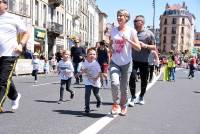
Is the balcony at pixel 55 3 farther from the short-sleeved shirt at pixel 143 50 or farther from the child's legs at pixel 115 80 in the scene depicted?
the child's legs at pixel 115 80

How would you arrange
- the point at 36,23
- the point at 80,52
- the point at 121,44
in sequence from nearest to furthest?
1. the point at 121,44
2. the point at 80,52
3. the point at 36,23

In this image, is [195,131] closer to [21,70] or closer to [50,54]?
[21,70]

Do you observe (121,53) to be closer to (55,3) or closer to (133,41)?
(133,41)

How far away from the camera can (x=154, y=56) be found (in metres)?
11.6

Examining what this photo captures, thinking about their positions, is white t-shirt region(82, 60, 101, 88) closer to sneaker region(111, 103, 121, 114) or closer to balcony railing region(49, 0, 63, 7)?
sneaker region(111, 103, 121, 114)

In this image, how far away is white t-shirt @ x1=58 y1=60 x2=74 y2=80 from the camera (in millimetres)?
11337

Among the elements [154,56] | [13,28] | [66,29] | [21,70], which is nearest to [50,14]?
[66,29]

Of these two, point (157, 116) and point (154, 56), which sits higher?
point (154, 56)

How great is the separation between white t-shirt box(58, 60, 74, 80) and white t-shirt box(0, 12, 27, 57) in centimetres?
350

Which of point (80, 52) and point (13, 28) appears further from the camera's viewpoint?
point (80, 52)

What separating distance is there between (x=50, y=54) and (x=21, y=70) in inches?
995

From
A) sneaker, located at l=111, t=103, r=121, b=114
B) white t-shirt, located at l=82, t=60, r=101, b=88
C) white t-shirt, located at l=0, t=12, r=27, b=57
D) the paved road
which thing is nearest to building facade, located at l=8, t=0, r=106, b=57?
the paved road

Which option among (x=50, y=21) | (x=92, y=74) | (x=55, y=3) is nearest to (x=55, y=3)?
(x=55, y=3)

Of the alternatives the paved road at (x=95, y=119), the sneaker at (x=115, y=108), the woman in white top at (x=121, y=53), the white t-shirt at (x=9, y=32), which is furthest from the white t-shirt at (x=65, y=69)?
the white t-shirt at (x=9, y=32)
